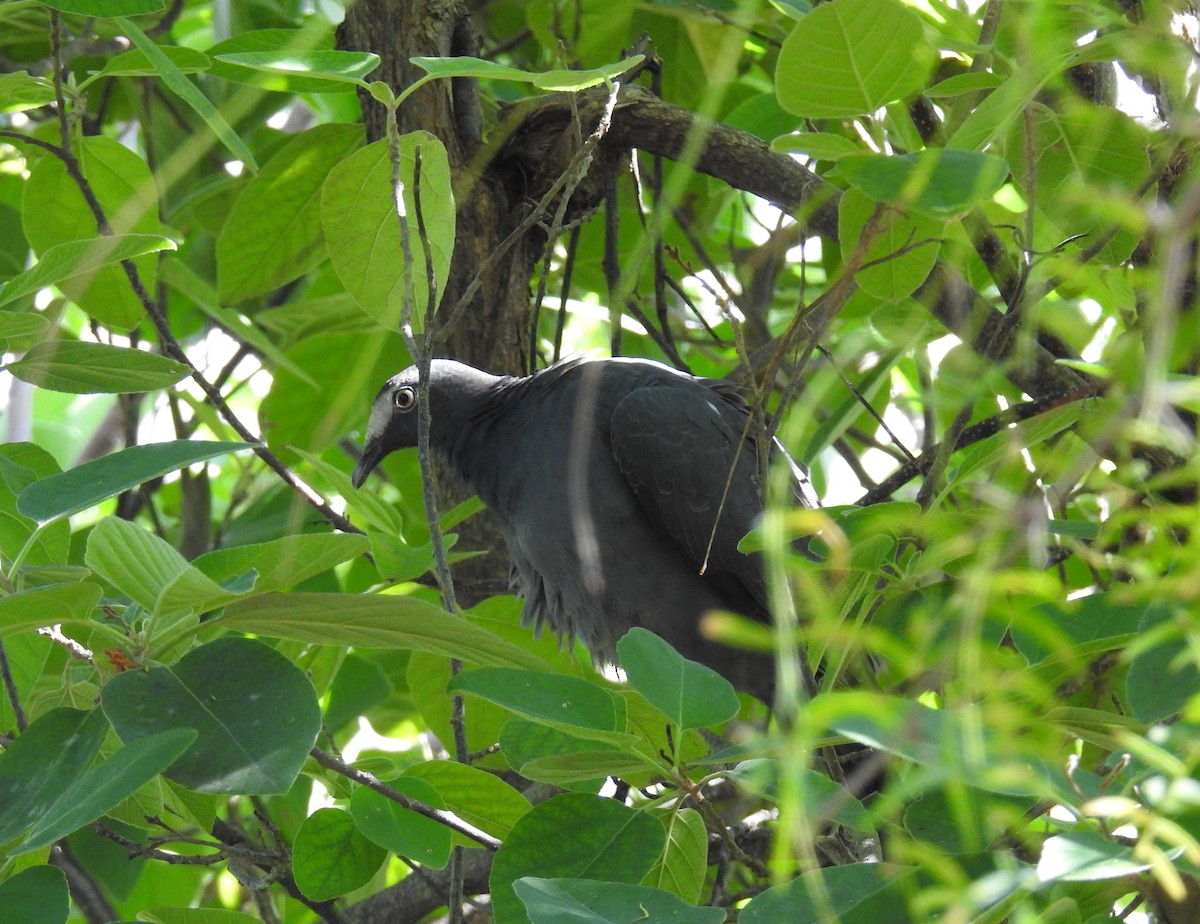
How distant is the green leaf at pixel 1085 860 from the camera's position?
0.84 metres

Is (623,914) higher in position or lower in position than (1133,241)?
lower

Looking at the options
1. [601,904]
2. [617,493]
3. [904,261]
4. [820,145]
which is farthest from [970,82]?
[617,493]

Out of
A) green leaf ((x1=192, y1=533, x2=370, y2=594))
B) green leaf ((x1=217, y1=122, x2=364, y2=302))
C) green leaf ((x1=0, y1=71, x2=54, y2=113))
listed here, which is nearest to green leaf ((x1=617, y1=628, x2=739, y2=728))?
green leaf ((x1=192, y1=533, x2=370, y2=594))

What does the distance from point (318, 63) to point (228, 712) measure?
2.50 feet

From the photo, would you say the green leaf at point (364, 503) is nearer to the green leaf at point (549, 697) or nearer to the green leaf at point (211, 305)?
the green leaf at point (211, 305)

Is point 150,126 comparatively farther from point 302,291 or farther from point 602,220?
point 602,220

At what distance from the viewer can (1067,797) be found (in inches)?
35.1

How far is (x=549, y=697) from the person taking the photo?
1340mm

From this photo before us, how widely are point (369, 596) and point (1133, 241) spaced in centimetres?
119

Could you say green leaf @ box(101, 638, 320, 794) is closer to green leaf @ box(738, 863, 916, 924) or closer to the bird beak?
green leaf @ box(738, 863, 916, 924)

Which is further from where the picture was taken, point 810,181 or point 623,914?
point 810,181

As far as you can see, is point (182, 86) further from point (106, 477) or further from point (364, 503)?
point (364, 503)

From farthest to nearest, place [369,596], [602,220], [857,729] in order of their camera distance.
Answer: [602,220]
[369,596]
[857,729]

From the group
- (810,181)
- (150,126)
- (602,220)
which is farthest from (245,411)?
(810,181)
